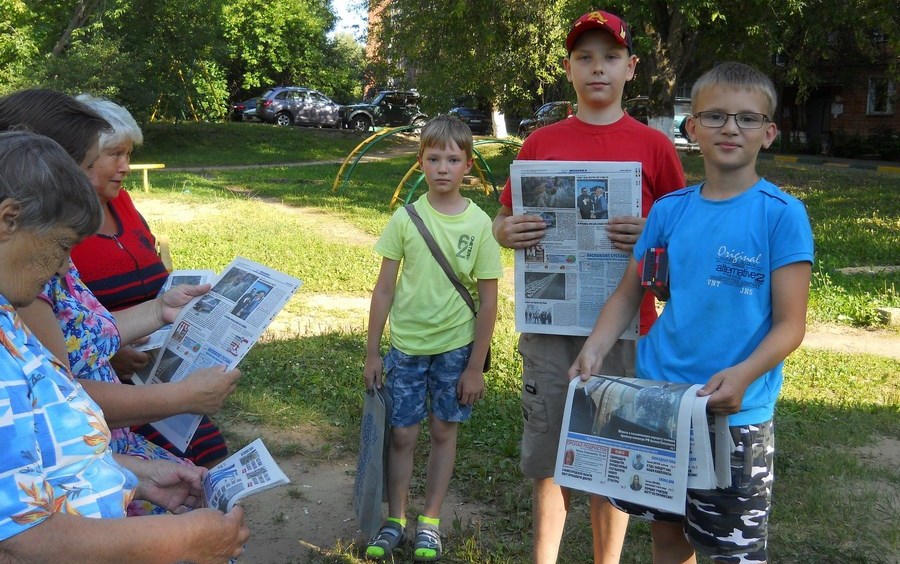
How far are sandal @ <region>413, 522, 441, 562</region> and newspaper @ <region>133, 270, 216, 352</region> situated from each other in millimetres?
1362

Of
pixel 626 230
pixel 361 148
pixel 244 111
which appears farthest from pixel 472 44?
pixel 244 111

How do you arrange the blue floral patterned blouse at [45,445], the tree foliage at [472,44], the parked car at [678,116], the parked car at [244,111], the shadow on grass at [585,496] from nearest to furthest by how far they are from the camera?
the blue floral patterned blouse at [45,445] < the shadow on grass at [585,496] < the tree foliage at [472,44] < the parked car at [678,116] < the parked car at [244,111]

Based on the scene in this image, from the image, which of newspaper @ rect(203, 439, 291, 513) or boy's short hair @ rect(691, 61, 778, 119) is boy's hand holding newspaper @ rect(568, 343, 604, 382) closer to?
boy's short hair @ rect(691, 61, 778, 119)

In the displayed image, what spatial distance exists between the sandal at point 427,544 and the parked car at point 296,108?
32.2 meters

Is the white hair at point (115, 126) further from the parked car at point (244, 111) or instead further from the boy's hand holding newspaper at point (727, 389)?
the parked car at point (244, 111)

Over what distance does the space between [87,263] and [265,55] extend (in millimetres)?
37732

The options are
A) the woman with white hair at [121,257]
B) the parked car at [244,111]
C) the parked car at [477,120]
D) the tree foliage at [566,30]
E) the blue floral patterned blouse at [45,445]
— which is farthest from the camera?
the parked car at [244,111]

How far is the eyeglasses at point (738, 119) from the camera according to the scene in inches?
91.6

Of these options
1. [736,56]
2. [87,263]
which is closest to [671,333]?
[87,263]

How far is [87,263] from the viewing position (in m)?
2.71

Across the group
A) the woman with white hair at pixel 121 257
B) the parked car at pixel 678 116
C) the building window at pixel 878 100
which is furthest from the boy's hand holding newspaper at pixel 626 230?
the building window at pixel 878 100

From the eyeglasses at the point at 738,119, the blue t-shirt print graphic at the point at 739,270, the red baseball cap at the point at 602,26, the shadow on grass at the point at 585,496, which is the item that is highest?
the red baseball cap at the point at 602,26

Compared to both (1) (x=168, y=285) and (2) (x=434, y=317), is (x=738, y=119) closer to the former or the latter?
(2) (x=434, y=317)

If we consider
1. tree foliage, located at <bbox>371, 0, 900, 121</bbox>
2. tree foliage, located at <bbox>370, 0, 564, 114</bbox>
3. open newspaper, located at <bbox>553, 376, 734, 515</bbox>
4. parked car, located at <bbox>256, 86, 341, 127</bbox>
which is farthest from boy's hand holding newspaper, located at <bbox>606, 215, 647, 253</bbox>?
parked car, located at <bbox>256, 86, 341, 127</bbox>
